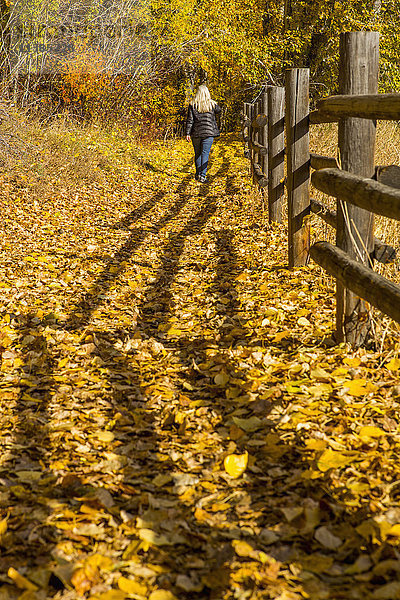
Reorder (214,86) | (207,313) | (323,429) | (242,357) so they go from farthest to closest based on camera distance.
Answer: (214,86) < (207,313) < (242,357) < (323,429)

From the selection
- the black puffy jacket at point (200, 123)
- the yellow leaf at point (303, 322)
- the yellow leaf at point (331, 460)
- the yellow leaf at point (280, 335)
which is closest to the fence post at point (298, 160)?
the yellow leaf at point (303, 322)

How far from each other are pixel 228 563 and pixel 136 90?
1970cm

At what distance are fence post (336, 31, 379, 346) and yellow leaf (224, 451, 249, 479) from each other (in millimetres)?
1545

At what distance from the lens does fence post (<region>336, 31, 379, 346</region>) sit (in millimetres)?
3840

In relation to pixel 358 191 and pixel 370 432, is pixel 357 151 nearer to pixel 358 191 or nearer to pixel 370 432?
pixel 358 191

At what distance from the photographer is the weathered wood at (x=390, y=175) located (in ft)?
11.3

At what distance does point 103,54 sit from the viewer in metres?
19.9

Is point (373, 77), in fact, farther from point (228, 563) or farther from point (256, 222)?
point (256, 222)

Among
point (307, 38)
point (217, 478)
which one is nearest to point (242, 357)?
point (217, 478)

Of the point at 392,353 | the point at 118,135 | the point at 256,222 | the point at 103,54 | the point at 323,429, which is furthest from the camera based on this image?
the point at 103,54

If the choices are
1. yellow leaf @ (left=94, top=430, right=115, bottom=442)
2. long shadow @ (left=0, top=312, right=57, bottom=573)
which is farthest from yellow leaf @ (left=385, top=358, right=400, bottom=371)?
long shadow @ (left=0, top=312, right=57, bottom=573)

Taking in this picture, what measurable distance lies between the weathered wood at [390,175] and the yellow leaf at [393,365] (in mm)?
1110

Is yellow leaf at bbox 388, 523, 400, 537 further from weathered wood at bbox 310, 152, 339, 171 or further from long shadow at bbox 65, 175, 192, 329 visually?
long shadow at bbox 65, 175, 192, 329

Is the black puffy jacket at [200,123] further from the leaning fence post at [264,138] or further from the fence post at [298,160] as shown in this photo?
the fence post at [298,160]
